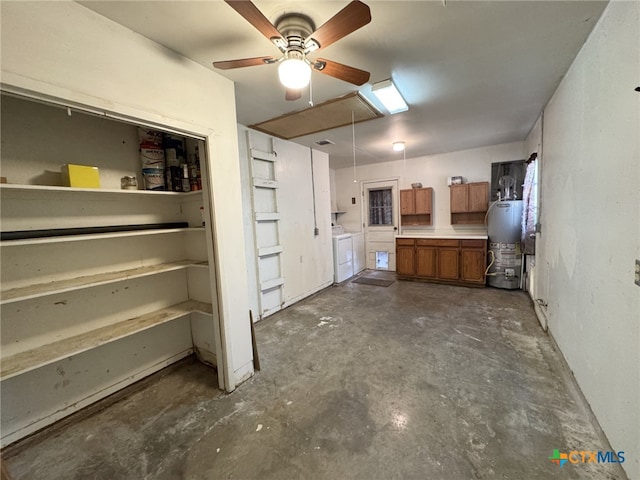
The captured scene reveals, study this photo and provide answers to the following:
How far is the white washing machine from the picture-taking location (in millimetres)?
4855

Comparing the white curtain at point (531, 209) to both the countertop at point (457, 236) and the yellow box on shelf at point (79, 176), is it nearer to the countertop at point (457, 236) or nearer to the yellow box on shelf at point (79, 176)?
the countertop at point (457, 236)

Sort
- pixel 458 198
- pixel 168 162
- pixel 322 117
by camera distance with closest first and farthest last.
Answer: pixel 168 162, pixel 322 117, pixel 458 198

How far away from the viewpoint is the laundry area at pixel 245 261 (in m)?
1.32

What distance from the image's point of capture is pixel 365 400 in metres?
1.86

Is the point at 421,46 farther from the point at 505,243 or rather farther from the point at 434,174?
the point at 434,174

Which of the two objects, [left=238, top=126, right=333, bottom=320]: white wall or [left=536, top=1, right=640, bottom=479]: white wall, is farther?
[left=238, top=126, right=333, bottom=320]: white wall

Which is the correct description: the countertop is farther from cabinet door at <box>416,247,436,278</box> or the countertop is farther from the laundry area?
the laundry area

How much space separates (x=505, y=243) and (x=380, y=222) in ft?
7.87

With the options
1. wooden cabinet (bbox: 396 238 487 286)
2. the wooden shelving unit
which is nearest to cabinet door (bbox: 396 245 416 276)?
wooden cabinet (bbox: 396 238 487 286)

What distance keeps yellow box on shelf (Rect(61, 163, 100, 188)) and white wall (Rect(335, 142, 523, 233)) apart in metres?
4.97

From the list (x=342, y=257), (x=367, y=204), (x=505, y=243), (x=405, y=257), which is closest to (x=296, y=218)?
(x=342, y=257)

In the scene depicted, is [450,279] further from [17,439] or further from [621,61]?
[17,439]

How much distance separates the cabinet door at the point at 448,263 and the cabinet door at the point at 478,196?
87 cm

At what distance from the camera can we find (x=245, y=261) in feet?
7.09
